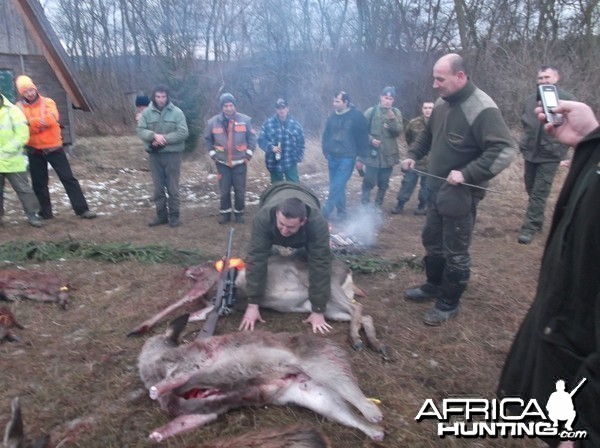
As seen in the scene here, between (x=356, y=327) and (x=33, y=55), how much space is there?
11.3m

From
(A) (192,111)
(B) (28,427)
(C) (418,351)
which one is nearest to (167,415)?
(B) (28,427)

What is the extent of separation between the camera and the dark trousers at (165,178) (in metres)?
7.71

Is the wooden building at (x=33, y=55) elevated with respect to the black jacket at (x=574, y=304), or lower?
elevated

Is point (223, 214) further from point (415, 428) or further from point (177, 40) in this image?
point (177, 40)

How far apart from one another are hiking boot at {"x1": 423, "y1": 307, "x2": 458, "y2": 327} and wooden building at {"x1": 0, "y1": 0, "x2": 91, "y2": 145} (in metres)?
10.5

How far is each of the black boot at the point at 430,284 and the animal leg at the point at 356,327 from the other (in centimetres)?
91

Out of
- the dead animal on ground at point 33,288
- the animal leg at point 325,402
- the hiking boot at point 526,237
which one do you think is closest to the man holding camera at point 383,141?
the hiking boot at point 526,237

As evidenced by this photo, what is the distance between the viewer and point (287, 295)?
4.45 m

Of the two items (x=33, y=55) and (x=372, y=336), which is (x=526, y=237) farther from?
(x=33, y=55)

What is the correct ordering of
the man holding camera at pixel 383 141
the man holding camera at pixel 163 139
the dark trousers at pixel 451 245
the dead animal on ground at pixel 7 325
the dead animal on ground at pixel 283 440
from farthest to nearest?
1. the man holding camera at pixel 383 141
2. the man holding camera at pixel 163 139
3. the dark trousers at pixel 451 245
4. the dead animal on ground at pixel 7 325
5. the dead animal on ground at pixel 283 440

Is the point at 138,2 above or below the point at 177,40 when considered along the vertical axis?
above

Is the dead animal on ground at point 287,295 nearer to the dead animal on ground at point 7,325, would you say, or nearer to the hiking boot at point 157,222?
the dead animal on ground at point 7,325

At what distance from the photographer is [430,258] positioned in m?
4.72

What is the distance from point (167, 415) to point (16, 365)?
146 cm
